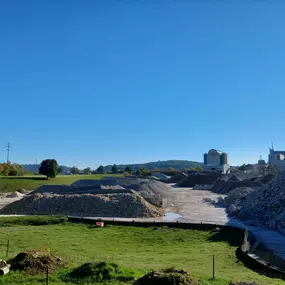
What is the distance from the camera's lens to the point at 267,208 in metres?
37.9

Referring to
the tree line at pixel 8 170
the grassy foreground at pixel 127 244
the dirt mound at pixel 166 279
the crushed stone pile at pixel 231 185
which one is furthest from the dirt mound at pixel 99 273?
the tree line at pixel 8 170

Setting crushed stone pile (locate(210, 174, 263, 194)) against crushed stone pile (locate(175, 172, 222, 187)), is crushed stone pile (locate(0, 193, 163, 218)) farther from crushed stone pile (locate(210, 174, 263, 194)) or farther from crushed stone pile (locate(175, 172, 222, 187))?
crushed stone pile (locate(175, 172, 222, 187))

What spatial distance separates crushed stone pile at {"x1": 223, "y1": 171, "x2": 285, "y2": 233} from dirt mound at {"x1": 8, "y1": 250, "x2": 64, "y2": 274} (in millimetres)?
21037

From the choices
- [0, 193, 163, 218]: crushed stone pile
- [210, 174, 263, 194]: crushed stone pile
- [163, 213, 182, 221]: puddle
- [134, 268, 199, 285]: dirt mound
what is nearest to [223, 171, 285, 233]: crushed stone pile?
[163, 213, 182, 221]: puddle

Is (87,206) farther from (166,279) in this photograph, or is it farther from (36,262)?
(166,279)

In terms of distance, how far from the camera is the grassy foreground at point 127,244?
18859mm

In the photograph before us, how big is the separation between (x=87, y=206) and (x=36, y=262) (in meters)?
29.4

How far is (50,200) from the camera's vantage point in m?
45.5

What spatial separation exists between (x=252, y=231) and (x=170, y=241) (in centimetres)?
737

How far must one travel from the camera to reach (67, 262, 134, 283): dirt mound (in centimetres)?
1310

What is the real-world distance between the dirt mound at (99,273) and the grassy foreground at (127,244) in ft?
2.55

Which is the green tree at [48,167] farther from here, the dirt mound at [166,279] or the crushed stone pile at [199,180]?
the dirt mound at [166,279]

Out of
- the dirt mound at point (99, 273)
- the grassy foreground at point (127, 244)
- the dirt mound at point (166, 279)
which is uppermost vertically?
the dirt mound at point (166, 279)

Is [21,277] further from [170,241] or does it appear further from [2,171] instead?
[2,171]
